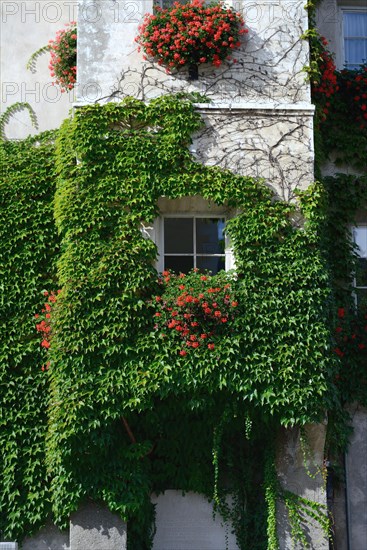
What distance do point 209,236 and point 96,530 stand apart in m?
3.58

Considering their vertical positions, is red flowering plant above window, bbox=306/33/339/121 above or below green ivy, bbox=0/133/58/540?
above

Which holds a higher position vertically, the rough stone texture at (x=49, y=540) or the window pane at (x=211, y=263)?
the window pane at (x=211, y=263)

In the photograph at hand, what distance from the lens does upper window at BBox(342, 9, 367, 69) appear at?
12164mm

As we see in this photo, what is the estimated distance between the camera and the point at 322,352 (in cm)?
955

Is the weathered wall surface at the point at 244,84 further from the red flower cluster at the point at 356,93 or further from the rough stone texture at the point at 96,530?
the rough stone texture at the point at 96,530

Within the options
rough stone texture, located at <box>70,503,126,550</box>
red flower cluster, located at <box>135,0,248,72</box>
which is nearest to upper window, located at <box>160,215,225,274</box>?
red flower cluster, located at <box>135,0,248,72</box>

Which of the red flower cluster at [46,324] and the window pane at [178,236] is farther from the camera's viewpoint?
the window pane at [178,236]

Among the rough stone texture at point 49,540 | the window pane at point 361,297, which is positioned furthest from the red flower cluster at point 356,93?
the rough stone texture at point 49,540

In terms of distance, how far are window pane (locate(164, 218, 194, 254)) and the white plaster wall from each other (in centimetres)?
242

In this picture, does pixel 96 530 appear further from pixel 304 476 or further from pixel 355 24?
pixel 355 24

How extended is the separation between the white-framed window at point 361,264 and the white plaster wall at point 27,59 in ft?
13.7

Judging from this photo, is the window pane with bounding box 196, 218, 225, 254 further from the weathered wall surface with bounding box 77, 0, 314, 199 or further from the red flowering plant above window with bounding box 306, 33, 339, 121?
the red flowering plant above window with bounding box 306, 33, 339, 121

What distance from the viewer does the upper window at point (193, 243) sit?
34.0 ft

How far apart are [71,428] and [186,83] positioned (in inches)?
165
